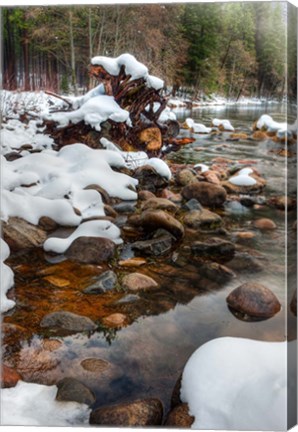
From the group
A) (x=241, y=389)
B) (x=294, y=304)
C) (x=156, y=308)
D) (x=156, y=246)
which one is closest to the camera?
(x=241, y=389)

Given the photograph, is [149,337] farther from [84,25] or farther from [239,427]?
[84,25]

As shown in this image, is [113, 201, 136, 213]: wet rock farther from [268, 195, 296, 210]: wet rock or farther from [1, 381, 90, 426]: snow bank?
[1, 381, 90, 426]: snow bank

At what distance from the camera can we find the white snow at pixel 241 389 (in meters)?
1.80

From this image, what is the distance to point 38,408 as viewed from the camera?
1874 millimetres

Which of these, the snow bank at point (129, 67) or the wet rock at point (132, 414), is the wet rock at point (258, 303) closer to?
the wet rock at point (132, 414)

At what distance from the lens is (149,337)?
1.95 meters

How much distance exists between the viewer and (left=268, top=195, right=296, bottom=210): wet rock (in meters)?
1.94

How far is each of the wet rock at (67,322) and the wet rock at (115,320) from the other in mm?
58

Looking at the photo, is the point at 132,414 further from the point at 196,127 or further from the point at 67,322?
the point at 196,127

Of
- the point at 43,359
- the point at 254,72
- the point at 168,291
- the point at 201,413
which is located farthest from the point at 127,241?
the point at 254,72

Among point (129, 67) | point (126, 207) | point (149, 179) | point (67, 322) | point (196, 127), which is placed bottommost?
point (67, 322)

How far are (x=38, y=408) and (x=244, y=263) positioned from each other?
108 centimetres

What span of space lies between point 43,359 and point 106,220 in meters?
0.68

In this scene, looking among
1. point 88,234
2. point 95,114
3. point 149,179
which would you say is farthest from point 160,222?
point 95,114
